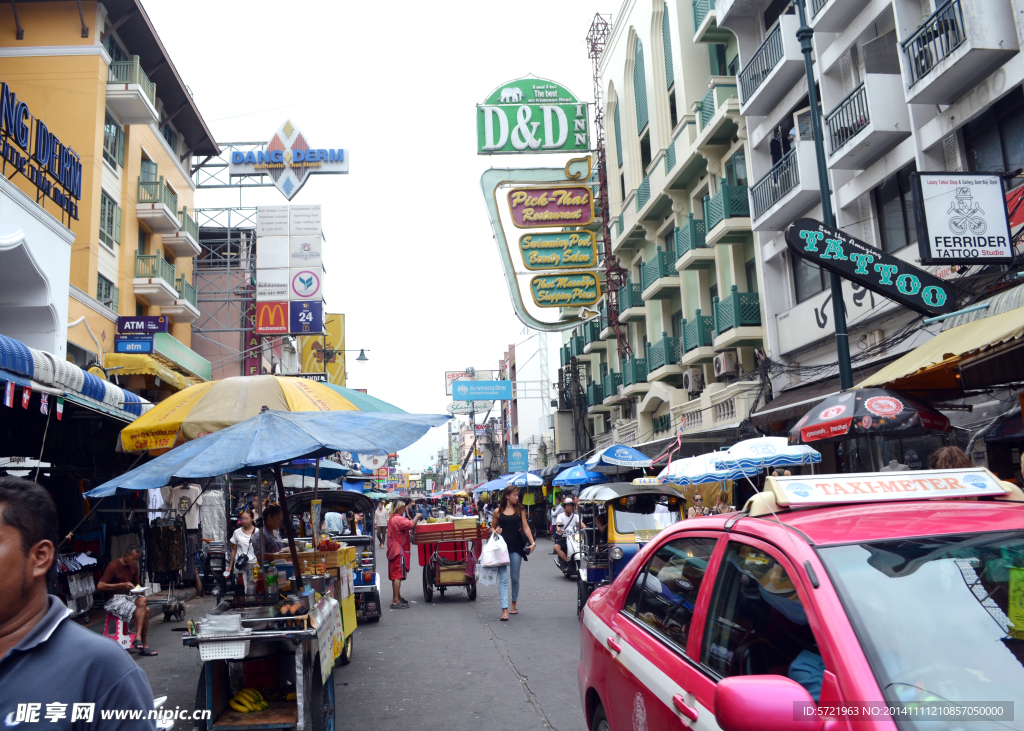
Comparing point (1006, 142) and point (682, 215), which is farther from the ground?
point (682, 215)

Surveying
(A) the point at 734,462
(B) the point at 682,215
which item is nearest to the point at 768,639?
(A) the point at 734,462

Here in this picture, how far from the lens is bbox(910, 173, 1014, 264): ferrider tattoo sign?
10.7 metres

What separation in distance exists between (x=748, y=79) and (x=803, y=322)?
6663mm

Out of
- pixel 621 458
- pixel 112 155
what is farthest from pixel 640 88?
pixel 112 155

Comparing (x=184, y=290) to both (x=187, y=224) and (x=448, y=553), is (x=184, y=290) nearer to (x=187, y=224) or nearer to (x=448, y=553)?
(x=187, y=224)

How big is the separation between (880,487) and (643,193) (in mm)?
27901

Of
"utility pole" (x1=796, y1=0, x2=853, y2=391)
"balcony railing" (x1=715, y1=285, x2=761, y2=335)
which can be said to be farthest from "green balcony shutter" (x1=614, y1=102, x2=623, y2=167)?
"utility pole" (x1=796, y1=0, x2=853, y2=391)

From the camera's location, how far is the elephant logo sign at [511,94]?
27.9 metres

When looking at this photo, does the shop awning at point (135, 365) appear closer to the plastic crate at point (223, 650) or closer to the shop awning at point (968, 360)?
the plastic crate at point (223, 650)

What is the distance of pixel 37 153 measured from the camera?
15414mm

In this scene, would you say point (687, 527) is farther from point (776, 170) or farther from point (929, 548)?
point (776, 170)

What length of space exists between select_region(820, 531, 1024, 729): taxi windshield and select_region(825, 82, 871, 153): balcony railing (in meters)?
14.2

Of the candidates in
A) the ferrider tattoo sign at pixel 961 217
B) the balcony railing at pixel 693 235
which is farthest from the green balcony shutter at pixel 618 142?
the ferrider tattoo sign at pixel 961 217

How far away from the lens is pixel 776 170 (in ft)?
60.7
